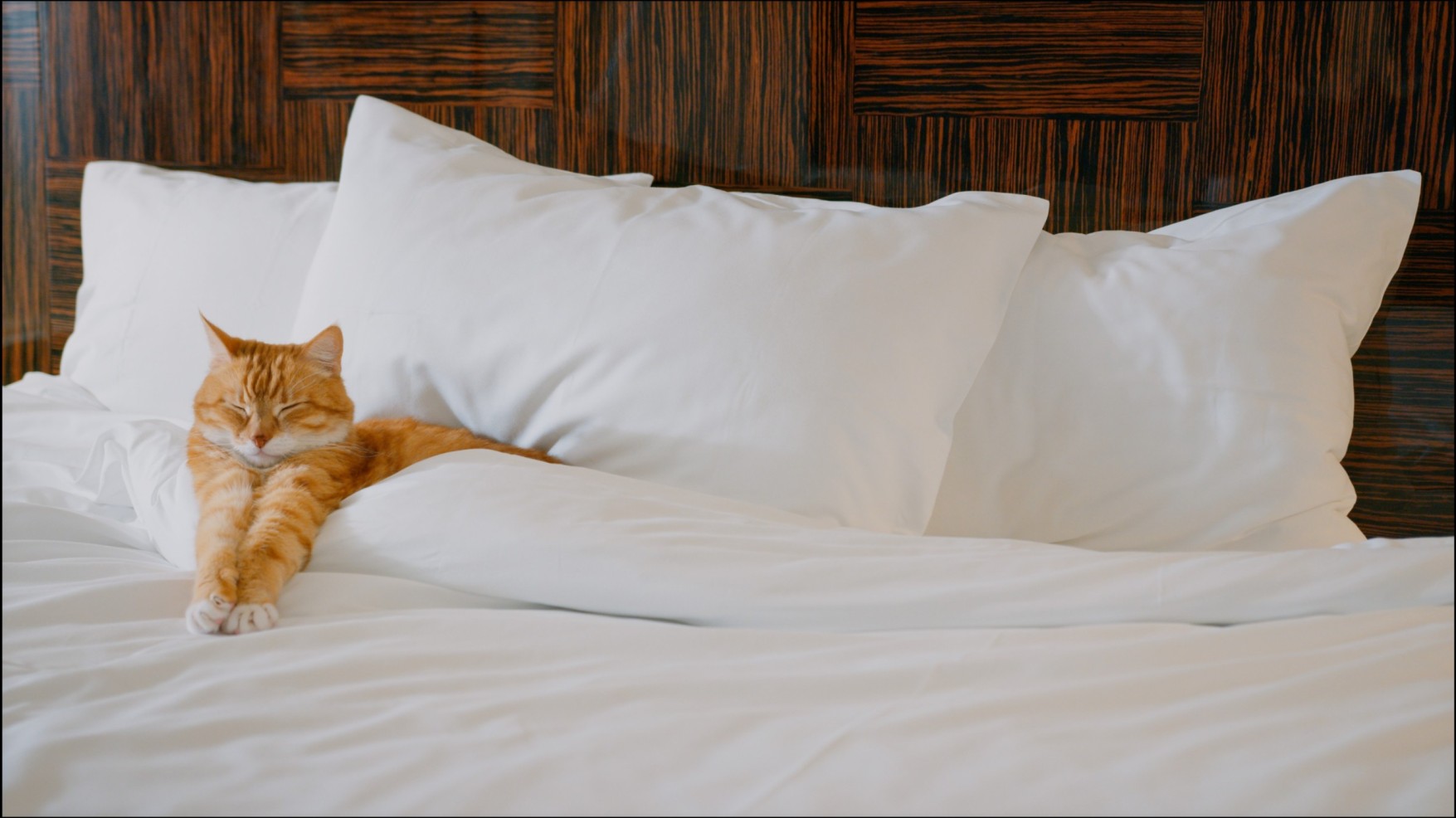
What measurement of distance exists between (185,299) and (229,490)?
56 centimetres

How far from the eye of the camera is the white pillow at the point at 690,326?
3.34ft

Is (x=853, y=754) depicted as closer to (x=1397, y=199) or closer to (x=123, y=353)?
(x=1397, y=199)

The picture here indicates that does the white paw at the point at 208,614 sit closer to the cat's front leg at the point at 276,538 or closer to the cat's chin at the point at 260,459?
the cat's front leg at the point at 276,538

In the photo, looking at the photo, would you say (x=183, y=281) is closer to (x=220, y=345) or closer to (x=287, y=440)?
(x=220, y=345)

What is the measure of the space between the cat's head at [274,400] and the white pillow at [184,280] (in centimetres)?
31

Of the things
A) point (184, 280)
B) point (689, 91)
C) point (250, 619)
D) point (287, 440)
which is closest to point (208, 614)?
point (250, 619)

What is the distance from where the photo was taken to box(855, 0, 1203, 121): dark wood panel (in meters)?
1.29

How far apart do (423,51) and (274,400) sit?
0.77 meters

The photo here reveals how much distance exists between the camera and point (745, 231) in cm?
111

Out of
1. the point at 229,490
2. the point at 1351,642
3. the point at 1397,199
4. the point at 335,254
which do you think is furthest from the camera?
the point at 335,254

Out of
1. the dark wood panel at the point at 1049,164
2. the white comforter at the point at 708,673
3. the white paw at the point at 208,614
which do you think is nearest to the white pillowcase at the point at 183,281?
the white comforter at the point at 708,673

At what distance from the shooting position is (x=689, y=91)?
1487 millimetres

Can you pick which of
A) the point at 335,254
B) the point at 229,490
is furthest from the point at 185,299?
the point at 229,490

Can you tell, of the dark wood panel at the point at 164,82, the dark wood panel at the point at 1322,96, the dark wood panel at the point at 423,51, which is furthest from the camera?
the dark wood panel at the point at 164,82
